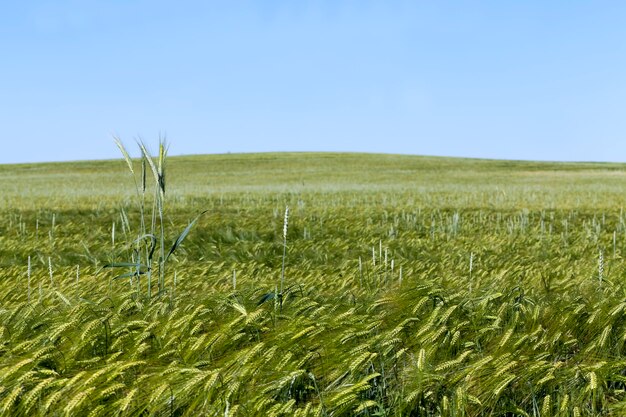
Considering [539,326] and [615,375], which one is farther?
[539,326]

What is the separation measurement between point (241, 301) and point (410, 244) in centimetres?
434

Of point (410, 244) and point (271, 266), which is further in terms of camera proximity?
point (410, 244)

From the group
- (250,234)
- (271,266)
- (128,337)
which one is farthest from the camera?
(250,234)

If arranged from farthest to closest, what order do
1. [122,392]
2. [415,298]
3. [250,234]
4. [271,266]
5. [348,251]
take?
[250,234] < [348,251] < [271,266] < [415,298] < [122,392]

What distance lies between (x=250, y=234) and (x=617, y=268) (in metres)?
4.67

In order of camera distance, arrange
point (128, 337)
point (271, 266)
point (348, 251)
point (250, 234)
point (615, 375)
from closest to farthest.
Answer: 1. point (615, 375)
2. point (128, 337)
3. point (271, 266)
4. point (348, 251)
5. point (250, 234)

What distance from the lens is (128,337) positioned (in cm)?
319

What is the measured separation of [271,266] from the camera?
6.62 meters

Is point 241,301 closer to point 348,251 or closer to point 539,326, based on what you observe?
point 539,326

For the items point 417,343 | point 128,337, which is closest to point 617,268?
Result: point 417,343

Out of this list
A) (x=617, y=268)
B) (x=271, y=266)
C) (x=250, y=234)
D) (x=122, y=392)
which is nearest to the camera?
(x=122, y=392)

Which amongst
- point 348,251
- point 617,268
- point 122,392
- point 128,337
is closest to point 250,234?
point 348,251

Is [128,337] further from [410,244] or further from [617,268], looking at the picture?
[410,244]

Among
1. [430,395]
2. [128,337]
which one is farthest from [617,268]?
[128,337]
